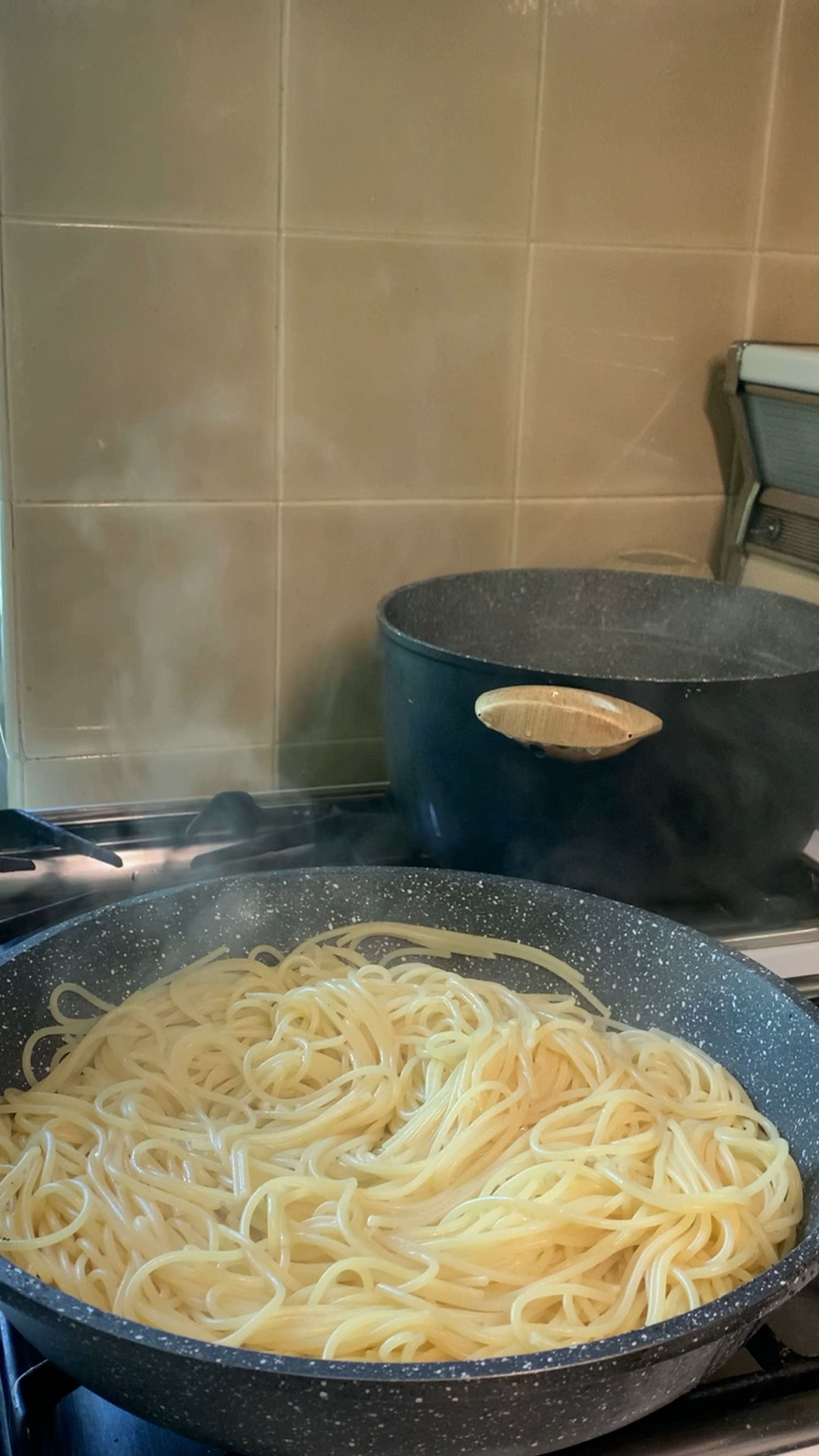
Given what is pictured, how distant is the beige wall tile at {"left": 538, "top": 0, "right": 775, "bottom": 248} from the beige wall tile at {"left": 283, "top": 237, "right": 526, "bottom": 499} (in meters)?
0.10

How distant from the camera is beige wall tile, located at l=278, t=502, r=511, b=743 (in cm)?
135

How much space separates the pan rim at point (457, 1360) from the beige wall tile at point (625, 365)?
3.19 ft

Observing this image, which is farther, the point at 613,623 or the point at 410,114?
the point at 613,623

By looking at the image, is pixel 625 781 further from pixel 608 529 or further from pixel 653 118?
pixel 653 118

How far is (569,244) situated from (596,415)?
0.18m

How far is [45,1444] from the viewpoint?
0.66 metres

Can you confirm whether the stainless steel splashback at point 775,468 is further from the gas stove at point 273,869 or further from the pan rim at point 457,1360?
the pan rim at point 457,1360

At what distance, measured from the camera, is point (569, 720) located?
0.97m

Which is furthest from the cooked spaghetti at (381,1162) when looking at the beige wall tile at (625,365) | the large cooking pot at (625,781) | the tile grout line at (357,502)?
the beige wall tile at (625,365)

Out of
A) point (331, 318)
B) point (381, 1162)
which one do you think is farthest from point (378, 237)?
point (381, 1162)

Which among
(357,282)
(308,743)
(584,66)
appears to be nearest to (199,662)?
(308,743)

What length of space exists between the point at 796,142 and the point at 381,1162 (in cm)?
116

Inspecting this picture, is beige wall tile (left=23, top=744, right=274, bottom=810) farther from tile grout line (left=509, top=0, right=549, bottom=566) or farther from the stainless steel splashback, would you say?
the stainless steel splashback

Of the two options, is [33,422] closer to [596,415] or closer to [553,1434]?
[596,415]
